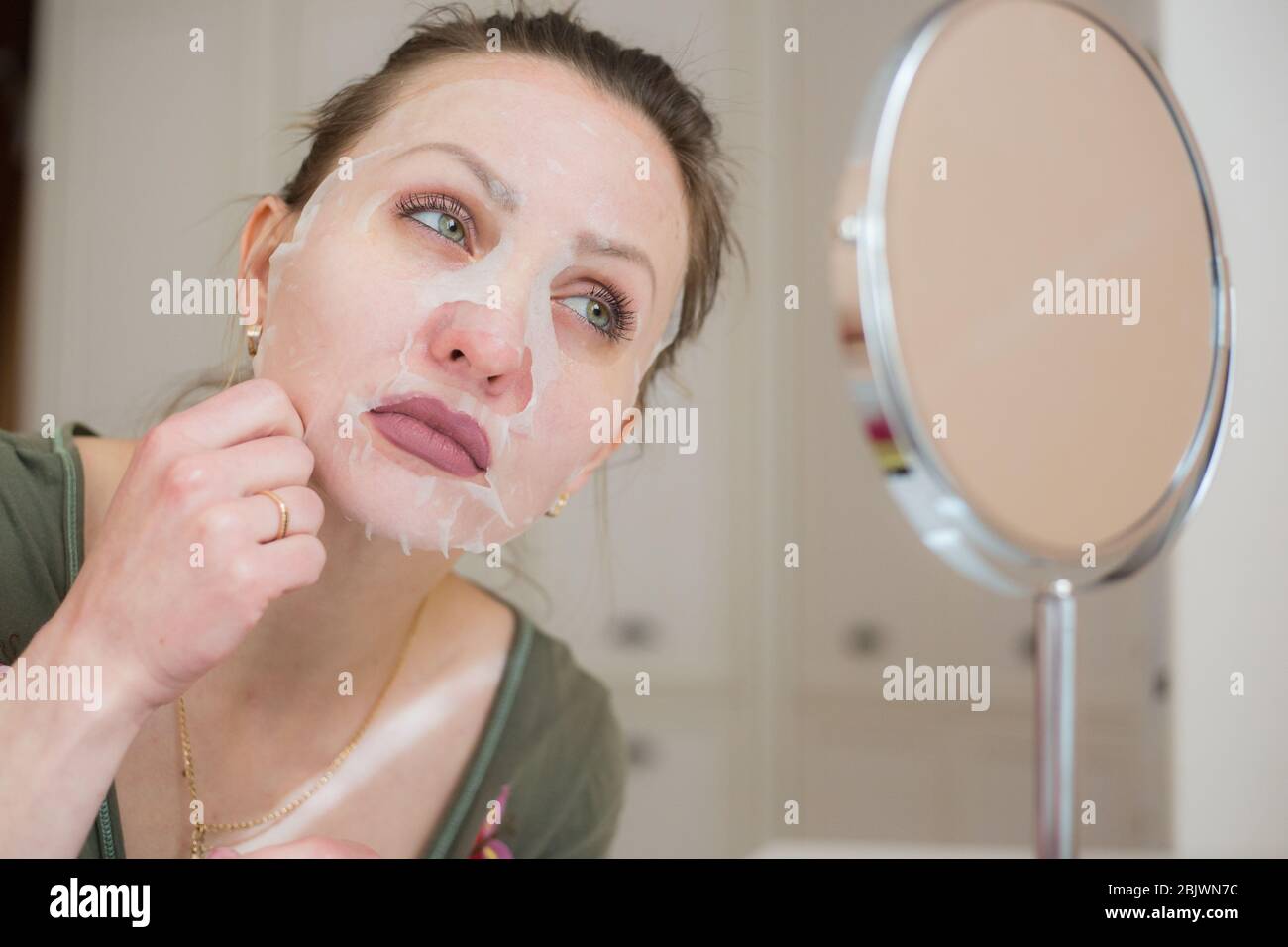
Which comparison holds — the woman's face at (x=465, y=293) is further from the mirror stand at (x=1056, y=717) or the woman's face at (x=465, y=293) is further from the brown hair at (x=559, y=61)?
the mirror stand at (x=1056, y=717)

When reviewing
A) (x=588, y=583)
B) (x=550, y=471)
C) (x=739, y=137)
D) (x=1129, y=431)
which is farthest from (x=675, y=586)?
(x=1129, y=431)

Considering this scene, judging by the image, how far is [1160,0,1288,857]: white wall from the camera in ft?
3.40

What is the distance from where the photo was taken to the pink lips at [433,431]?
60 cm

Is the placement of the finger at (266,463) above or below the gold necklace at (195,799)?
above

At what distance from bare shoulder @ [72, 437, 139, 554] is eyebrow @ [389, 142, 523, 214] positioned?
279 millimetres

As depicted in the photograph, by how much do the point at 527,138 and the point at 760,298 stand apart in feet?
1.02

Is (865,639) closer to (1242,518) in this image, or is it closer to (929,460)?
(1242,518)

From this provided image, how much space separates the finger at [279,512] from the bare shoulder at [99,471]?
7.2 inches

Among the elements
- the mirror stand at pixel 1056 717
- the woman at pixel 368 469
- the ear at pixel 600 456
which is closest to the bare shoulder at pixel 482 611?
the woman at pixel 368 469

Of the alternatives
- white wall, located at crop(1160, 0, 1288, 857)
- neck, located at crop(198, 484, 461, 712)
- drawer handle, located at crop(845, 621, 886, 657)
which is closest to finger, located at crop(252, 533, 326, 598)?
neck, located at crop(198, 484, 461, 712)

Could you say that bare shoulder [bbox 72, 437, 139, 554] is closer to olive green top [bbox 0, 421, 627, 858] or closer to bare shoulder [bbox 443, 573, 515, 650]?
olive green top [bbox 0, 421, 627, 858]

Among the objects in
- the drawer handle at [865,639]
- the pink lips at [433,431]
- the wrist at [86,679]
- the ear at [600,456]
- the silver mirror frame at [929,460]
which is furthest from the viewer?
the drawer handle at [865,639]

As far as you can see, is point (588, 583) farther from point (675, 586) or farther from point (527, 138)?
point (527, 138)
